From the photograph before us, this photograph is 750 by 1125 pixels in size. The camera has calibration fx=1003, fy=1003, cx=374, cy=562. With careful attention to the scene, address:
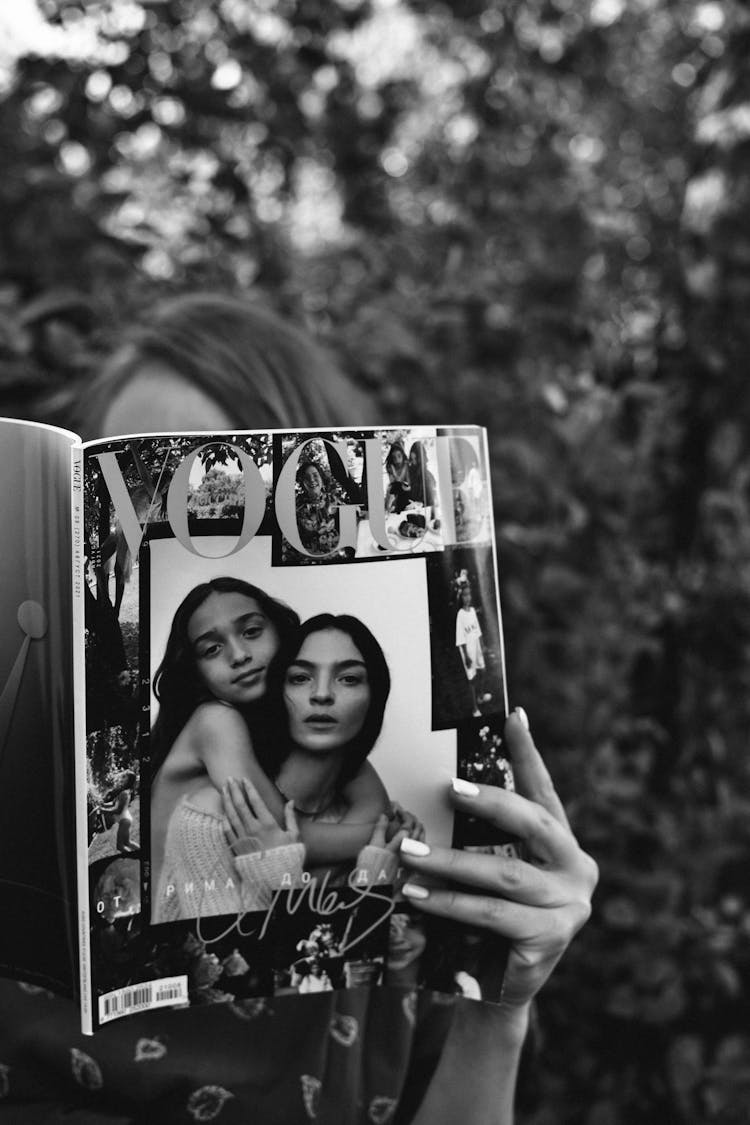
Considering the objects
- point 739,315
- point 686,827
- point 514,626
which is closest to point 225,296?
point 514,626

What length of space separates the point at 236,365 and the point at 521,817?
23.7 inches

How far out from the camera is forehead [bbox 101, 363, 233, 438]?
1077 mm

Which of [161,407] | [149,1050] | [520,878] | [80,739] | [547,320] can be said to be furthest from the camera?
[547,320]

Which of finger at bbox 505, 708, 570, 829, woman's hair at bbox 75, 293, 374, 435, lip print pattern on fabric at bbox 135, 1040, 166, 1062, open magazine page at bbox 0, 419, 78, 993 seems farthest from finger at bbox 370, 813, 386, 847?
woman's hair at bbox 75, 293, 374, 435

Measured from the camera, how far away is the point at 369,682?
72cm

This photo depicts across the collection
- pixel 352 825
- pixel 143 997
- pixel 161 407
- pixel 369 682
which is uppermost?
pixel 161 407

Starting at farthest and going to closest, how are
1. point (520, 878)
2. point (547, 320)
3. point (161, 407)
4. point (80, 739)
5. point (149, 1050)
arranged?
1. point (547, 320)
2. point (161, 407)
3. point (149, 1050)
4. point (520, 878)
5. point (80, 739)

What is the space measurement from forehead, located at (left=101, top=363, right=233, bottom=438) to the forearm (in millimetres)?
645

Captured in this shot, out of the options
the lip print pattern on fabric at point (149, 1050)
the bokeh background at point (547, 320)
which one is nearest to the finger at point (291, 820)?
the lip print pattern on fabric at point (149, 1050)

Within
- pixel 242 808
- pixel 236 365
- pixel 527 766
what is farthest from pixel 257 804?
pixel 236 365

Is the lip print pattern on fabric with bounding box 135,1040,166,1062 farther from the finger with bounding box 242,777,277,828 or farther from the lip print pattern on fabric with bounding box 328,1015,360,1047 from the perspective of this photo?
the finger with bounding box 242,777,277,828

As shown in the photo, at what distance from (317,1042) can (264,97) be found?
4.02 ft

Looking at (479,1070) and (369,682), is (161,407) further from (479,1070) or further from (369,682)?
(479,1070)

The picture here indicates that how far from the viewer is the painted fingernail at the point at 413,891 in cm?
74
